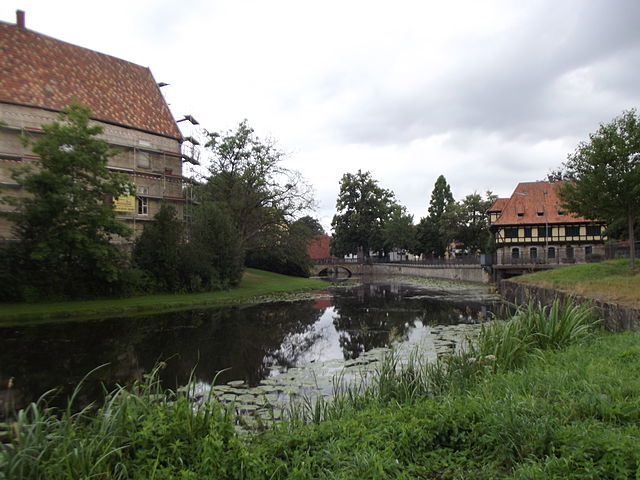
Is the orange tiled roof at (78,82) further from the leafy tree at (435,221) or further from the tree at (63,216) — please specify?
the leafy tree at (435,221)

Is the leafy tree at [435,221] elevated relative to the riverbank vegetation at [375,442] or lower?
elevated

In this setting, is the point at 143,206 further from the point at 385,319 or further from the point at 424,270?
the point at 424,270

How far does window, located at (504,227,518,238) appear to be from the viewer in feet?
181

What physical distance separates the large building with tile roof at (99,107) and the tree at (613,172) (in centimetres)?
2694

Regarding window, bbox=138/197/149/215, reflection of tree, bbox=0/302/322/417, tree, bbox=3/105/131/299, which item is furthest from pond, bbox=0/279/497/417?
window, bbox=138/197/149/215

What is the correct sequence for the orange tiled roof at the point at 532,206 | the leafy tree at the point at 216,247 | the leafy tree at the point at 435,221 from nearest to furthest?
Answer: the leafy tree at the point at 216,247
the orange tiled roof at the point at 532,206
the leafy tree at the point at 435,221

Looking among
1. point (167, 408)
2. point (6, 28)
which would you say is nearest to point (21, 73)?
point (6, 28)

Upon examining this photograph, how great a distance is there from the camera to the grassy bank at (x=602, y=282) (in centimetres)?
1541

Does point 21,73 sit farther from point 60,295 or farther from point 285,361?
point 285,361

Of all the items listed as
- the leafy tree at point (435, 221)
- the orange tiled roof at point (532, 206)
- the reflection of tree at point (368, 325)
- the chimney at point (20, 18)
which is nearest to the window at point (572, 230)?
the orange tiled roof at point (532, 206)

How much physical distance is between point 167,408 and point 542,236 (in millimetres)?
57718

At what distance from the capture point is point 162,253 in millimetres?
28359

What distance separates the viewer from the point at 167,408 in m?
4.86

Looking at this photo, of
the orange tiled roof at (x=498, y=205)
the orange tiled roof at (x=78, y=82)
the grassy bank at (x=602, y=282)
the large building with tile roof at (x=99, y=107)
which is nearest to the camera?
the grassy bank at (x=602, y=282)
